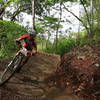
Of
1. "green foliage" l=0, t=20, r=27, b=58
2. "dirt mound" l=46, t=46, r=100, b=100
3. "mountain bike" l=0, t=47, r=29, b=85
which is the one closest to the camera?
"dirt mound" l=46, t=46, r=100, b=100

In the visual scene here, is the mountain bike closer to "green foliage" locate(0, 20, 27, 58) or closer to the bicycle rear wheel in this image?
the bicycle rear wheel

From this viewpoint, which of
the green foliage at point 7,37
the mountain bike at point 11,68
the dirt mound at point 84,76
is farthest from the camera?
the green foliage at point 7,37

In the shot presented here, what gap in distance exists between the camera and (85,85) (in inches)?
132

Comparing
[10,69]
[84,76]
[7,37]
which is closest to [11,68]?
[10,69]

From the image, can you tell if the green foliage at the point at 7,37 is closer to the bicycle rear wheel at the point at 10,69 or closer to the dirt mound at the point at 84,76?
the bicycle rear wheel at the point at 10,69

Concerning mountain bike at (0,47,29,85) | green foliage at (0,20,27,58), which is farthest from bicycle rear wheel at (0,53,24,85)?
green foliage at (0,20,27,58)

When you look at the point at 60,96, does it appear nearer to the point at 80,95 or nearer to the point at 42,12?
the point at 80,95

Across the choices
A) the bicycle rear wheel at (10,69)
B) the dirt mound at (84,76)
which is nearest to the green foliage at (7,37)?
the bicycle rear wheel at (10,69)

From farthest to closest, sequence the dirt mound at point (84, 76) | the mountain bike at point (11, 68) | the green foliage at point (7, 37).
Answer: the green foliage at point (7, 37), the mountain bike at point (11, 68), the dirt mound at point (84, 76)

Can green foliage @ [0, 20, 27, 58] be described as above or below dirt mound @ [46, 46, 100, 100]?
above

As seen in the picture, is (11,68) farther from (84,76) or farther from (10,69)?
(84,76)

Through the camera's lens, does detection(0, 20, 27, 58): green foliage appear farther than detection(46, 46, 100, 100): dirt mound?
Yes

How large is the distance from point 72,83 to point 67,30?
12086mm

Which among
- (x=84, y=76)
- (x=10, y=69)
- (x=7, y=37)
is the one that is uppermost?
(x=7, y=37)
